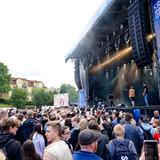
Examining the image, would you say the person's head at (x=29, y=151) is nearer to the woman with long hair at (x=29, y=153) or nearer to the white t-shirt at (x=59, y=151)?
the woman with long hair at (x=29, y=153)

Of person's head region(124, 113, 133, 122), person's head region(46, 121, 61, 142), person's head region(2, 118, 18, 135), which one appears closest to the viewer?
person's head region(46, 121, 61, 142)

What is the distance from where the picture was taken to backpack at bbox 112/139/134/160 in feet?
15.1

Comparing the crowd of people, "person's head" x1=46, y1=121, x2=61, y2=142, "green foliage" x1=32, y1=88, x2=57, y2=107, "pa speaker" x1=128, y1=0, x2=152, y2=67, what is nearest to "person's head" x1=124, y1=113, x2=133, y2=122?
the crowd of people

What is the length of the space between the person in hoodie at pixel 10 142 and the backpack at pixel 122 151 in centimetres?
145

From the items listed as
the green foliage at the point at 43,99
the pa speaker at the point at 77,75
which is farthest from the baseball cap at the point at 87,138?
the green foliage at the point at 43,99

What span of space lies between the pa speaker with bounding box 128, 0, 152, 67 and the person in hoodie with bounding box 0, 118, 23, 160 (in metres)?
8.99

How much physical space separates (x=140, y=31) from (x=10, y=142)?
970 centimetres

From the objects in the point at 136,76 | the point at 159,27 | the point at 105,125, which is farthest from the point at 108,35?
the point at 105,125

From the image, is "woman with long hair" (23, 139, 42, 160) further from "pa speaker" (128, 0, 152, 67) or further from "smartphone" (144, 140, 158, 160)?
"pa speaker" (128, 0, 152, 67)

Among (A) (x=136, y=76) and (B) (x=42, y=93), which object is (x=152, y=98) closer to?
(A) (x=136, y=76)

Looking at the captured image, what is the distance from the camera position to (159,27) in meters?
11.2

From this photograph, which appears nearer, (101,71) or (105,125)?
(105,125)

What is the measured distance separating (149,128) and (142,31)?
674 centimetres

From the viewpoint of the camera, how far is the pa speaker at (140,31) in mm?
12609
